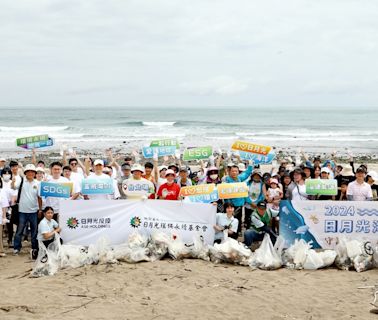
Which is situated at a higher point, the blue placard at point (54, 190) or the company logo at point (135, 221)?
the blue placard at point (54, 190)

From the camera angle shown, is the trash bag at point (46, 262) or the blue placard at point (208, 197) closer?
the trash bag at point (46, 262)

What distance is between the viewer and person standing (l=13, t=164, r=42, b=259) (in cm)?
848

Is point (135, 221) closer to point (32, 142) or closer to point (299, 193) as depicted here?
point (299, 193)

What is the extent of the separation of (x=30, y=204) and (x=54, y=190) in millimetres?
607

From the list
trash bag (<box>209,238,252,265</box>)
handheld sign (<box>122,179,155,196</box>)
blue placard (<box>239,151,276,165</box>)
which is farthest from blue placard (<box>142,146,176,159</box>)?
trash bag (<box>209,238,252,265</box>)

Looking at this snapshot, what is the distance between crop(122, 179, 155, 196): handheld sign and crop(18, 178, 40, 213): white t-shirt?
1572mm

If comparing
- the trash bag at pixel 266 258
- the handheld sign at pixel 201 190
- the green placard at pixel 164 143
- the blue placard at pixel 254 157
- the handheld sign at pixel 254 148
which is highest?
the green placard at pixel 164 143

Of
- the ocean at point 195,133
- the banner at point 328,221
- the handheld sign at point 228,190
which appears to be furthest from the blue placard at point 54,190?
the ocean at point 195,133

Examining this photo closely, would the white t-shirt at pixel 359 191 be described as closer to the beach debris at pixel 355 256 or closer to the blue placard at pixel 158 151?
the beach debris at pixel 355 256

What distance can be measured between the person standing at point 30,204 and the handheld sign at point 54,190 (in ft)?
1.14

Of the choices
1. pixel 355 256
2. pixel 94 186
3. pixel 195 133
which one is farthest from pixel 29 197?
pixel 195 133

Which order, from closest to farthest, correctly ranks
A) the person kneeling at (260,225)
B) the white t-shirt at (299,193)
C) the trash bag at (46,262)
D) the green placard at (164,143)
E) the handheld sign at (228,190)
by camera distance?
1. the trash bag at (46,262)
2. the handheld sign at (228,190)
3. the person kneeling at (260,225)
4. the white t-shirt at (299,193)
5. the green placard at (164,143)

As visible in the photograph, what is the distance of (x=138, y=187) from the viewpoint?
8.55 metres

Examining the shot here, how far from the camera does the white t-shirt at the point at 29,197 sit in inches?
334
